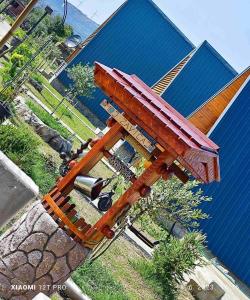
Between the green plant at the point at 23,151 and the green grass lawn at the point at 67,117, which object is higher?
the green grass lawn at the point at 67,117

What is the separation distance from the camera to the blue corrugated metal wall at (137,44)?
35.0 m

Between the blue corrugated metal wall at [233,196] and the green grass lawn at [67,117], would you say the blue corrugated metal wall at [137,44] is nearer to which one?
the green grass lawn at [67,117]

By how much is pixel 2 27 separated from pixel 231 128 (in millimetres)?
23144

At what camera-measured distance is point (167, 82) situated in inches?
1194

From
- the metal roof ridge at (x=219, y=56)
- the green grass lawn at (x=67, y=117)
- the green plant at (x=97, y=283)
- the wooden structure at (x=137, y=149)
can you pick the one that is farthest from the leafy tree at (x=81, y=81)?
the wooden structure at (x=137, y=149)

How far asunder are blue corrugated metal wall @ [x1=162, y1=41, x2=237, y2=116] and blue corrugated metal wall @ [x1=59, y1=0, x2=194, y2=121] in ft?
13.0

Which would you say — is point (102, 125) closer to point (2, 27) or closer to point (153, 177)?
point (2, 27)

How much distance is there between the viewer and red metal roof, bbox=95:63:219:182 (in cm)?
645

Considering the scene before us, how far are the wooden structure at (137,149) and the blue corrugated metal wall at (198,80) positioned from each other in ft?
74.5

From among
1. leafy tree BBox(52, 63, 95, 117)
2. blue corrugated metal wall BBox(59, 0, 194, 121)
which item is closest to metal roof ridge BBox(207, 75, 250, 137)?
leafy tree BBox(52, 63, 95, 117)

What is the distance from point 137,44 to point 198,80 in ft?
19.2

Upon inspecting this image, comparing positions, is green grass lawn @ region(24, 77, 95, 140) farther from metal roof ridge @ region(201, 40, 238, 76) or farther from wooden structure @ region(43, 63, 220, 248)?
wooden structure @ region(43, 63, 220, 248)

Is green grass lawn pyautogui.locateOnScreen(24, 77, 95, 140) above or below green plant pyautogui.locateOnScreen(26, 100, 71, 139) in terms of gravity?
above

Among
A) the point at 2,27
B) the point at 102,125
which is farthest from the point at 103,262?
the point at 2,27
